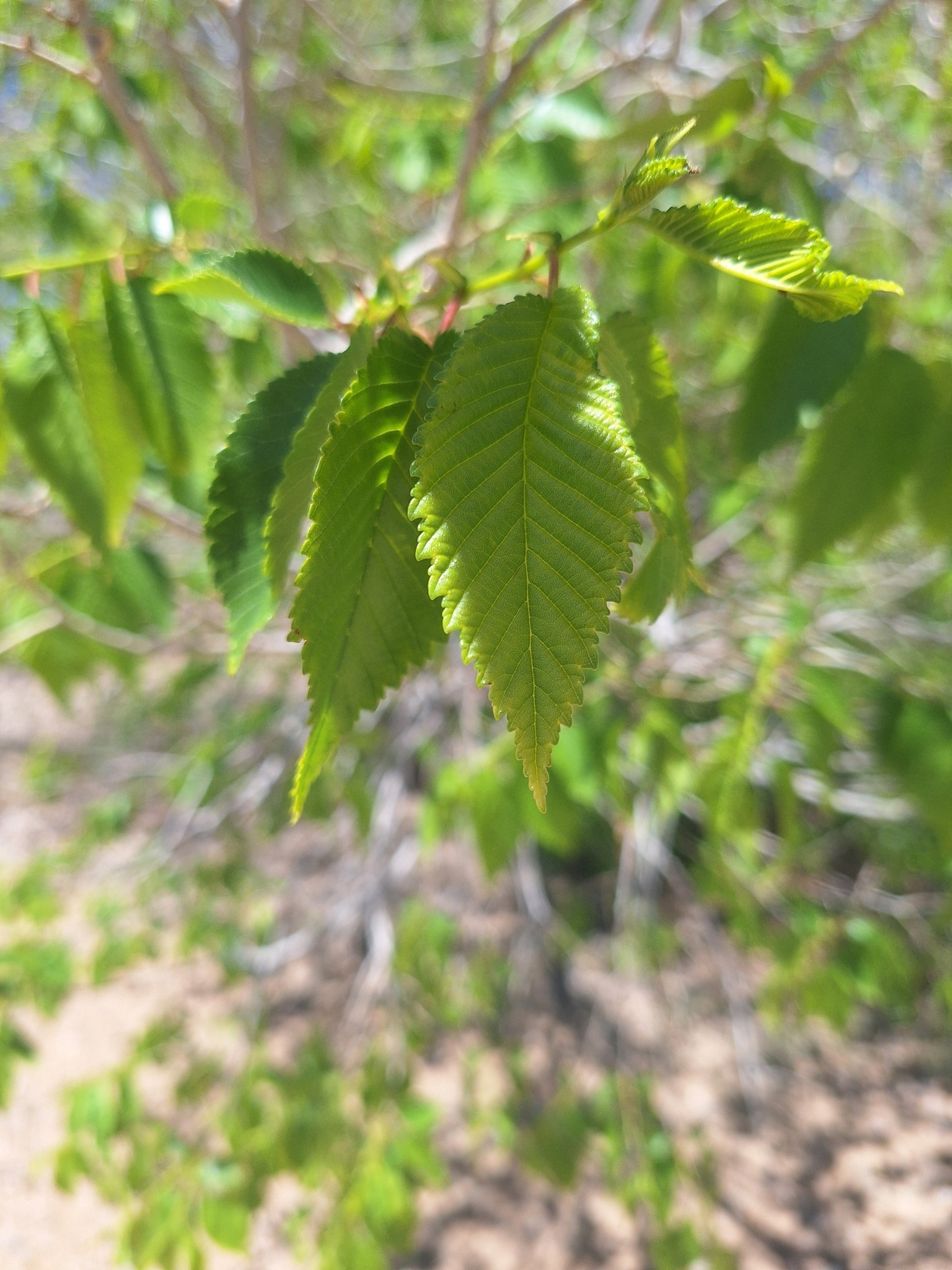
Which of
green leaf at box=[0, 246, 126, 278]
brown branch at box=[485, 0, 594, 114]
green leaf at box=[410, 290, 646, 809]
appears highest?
brown branch at box=[485, 0, 594, 114]

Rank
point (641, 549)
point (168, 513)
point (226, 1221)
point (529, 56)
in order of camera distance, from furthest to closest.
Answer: point (641, 549)
point (168, 513)
point (226, 1221)
point (529, 56)

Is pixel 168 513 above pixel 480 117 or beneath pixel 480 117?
beneath

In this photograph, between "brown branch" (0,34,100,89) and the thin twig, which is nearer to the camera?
"brown branch" (0,34,100,89)

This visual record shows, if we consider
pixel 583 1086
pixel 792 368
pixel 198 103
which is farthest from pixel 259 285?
pixel 583 1086

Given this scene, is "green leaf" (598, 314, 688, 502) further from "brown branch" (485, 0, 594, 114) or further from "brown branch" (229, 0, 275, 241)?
"brown branch" (229, 0, 275, 241)

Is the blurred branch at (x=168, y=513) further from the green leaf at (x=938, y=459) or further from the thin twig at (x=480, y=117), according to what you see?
the green leaf at (x=938, y=459)

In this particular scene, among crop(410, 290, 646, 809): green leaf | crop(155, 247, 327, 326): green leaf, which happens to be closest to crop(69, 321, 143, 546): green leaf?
crop(155, 247, 327, 326): green leaf

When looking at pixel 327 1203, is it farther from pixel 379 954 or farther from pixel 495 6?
pixel 495 6

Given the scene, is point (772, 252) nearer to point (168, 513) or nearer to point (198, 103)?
point (168, 513)
